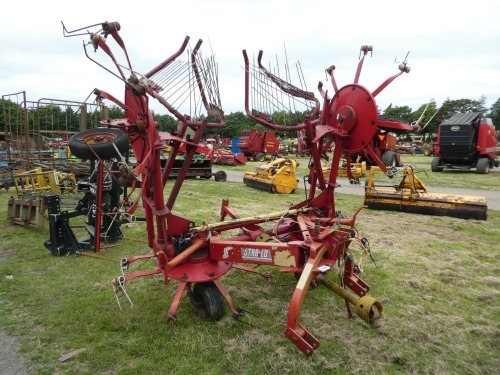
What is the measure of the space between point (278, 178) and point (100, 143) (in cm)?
749

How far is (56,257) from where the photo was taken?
5.55 metres

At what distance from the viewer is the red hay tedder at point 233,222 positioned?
3.32m

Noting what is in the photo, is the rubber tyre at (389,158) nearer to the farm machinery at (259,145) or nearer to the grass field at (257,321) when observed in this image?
the farm machinery at (259,145)

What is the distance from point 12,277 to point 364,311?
427 centimetres

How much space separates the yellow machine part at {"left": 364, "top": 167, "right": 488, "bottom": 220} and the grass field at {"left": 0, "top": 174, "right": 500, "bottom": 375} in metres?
2.18

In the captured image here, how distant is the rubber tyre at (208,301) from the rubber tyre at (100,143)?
1.93 m

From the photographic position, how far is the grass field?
2.99 meters

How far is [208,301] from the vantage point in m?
3.62

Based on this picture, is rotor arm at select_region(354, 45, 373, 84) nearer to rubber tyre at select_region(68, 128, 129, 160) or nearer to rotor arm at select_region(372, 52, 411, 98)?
rotor arm at select_region(372, 52, 411, 98)

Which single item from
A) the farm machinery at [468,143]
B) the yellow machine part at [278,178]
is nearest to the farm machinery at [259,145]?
the farm machinery at [468,143]

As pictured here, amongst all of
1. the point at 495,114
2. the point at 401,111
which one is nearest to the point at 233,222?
the point at 401,111

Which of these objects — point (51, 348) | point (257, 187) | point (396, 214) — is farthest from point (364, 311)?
point (257, 187)

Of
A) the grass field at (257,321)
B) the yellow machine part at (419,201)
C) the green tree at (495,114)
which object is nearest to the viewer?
the grass field at (257,321)

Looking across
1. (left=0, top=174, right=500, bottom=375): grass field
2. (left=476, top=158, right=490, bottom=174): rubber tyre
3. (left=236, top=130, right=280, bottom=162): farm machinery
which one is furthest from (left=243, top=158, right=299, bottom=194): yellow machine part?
(left=236, top=130, right=280, bottom=162): farm machinery
